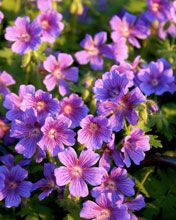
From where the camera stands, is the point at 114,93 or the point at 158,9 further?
the point at 158,9

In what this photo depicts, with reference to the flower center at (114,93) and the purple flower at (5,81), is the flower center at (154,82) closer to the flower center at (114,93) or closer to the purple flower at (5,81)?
the flower center at (114,93)

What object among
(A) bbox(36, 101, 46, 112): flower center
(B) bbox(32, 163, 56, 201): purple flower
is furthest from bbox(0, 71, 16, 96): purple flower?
(B) bbox(32, 163, 56, 201): purple flower

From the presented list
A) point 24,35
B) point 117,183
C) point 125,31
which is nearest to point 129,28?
point 125,31

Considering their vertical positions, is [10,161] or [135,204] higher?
[135,204]

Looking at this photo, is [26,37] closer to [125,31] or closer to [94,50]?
[94,50]

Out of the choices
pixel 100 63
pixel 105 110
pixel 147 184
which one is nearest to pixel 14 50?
pixel 100 63

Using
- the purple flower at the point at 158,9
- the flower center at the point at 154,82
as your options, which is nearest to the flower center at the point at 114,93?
the flower center at the point at 154,82
